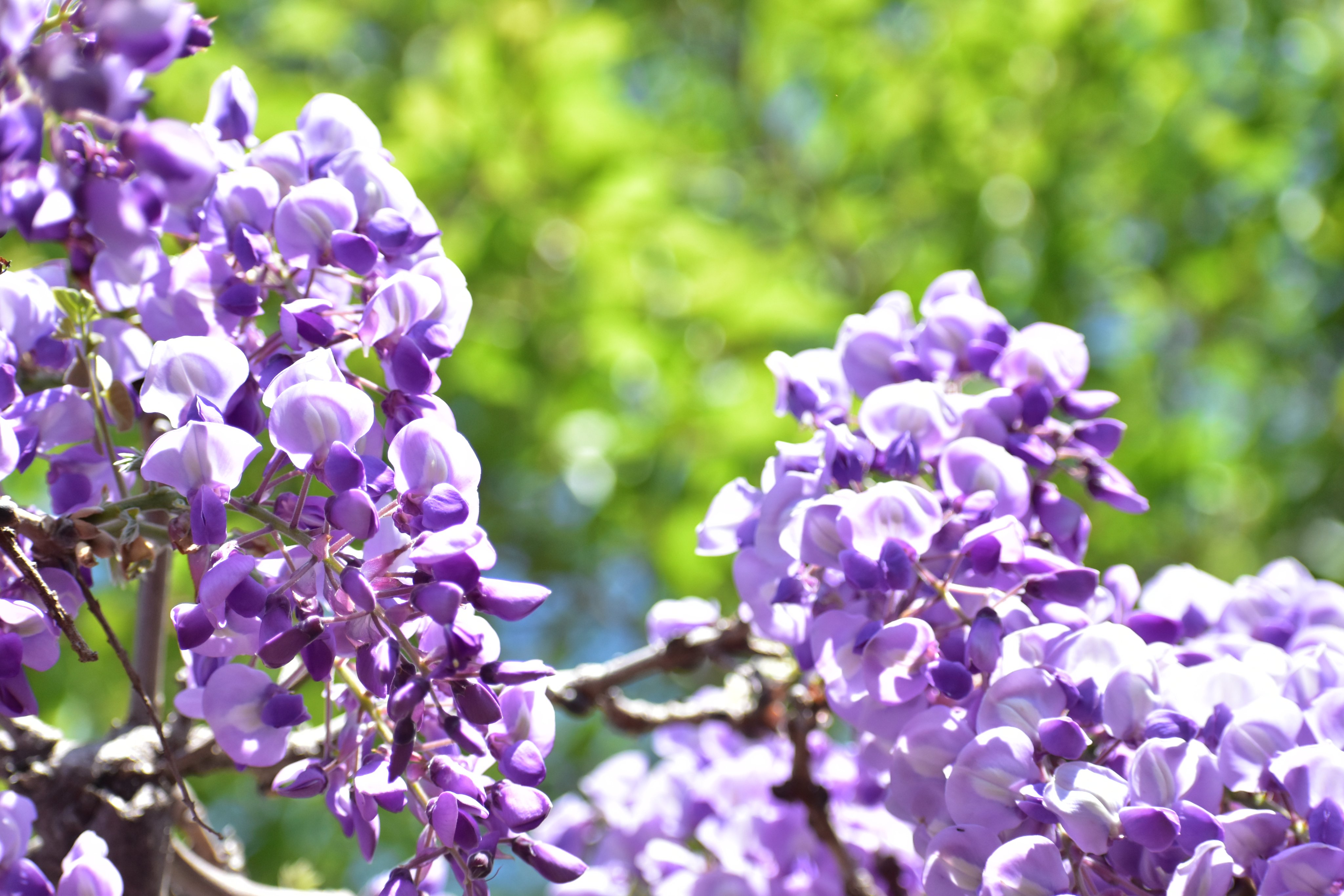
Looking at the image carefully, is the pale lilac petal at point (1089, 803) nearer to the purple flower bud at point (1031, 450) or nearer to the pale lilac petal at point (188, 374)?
the purple flower bud at point (1031, 450)

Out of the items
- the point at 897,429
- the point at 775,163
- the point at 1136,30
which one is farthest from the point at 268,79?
the point at 1136,30

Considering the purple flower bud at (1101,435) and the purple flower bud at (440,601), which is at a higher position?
the purple flower bud at (1101,435)

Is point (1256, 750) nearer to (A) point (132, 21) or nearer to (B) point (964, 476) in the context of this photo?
(B) point (964, 476)

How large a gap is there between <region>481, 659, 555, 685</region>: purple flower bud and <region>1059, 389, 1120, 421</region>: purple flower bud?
355 millimetres

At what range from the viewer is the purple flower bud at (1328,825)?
18.5 inches

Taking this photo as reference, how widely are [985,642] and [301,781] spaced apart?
0.29 metres

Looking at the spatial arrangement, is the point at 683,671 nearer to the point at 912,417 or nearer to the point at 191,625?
the point at 912,417

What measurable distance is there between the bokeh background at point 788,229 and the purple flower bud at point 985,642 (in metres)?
0.90

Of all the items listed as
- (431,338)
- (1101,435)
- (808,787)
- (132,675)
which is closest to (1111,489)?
(1101,435)

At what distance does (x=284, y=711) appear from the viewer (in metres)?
→ 0.45

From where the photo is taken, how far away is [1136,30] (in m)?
2.12

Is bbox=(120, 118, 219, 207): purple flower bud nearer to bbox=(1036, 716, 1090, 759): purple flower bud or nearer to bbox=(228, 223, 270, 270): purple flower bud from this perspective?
bbox=(228, 223, 270, 270): purple flower bud

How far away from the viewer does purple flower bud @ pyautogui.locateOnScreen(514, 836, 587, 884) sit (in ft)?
1.46

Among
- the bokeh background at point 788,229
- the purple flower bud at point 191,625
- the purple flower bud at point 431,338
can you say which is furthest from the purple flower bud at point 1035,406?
the bokeh background at point 788,229
